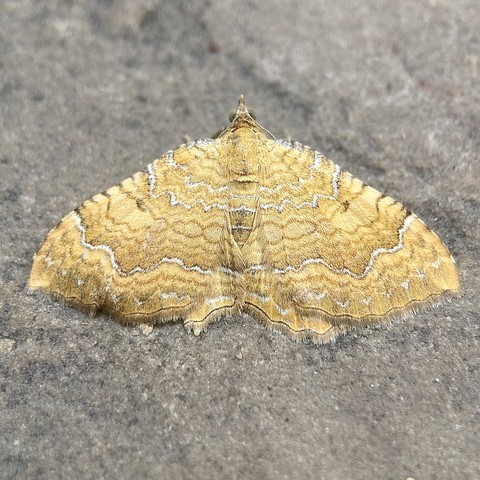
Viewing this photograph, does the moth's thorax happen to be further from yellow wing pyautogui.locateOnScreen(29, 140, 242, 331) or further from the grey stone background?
the grey stone background

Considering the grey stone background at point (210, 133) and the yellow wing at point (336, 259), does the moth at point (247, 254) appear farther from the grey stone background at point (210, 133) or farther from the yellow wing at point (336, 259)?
the grey stone background at point (210, 133)

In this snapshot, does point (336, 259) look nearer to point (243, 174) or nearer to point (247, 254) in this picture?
point (247, 254)

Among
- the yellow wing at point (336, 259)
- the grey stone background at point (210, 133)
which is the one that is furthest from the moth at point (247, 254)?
the grey stone background at point (210, 133)

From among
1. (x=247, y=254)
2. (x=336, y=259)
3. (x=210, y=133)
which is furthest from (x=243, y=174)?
(x=210, y=133)

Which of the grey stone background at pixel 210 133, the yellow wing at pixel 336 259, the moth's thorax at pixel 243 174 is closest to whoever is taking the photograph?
Answer: the grey stone background at pixel 210 133

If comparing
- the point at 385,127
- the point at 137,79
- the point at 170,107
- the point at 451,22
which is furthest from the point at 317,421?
the point at 451,22

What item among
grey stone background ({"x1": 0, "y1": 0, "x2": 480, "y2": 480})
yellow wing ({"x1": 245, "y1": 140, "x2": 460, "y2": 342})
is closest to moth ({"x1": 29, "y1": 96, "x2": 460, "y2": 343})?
yellow wing ({"x1": 245, "y1": 140, "x2": 460, "y2": 342})
